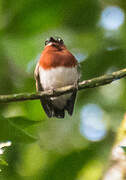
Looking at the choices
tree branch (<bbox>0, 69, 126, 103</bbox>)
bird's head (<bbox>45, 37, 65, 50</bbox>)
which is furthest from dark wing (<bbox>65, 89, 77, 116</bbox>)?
tree branch (<bbox>0, 69, 126, 103</bbox>)

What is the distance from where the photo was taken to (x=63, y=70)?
511 cm

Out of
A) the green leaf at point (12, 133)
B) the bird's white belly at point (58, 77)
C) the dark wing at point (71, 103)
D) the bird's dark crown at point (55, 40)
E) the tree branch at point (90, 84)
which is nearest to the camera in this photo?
the green leaf at point (12, 133)

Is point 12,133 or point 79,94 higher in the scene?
point 12,133

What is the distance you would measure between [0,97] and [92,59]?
1.73m

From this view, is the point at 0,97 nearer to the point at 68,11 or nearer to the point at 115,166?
the point at 115,166

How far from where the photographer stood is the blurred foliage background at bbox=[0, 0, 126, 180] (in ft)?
11.2

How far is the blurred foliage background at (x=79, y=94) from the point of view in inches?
134

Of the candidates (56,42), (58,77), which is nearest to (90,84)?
(58,77)

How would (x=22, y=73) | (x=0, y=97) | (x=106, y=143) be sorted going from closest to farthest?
1. (x=0, y=97)
2. (x=106, y=143)
3. (x=22, y=73)

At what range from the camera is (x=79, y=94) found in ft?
18.1

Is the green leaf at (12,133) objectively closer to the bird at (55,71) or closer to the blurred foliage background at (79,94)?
the blurred foliage background at (79,94)

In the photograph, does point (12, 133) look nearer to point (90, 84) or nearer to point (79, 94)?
point (90, 84)

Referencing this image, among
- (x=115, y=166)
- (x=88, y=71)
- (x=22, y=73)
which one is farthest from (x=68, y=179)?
(x=22, y=73)

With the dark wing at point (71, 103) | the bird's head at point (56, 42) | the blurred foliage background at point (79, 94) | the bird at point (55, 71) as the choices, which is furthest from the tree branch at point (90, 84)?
the bird's head at point (56, 42)
